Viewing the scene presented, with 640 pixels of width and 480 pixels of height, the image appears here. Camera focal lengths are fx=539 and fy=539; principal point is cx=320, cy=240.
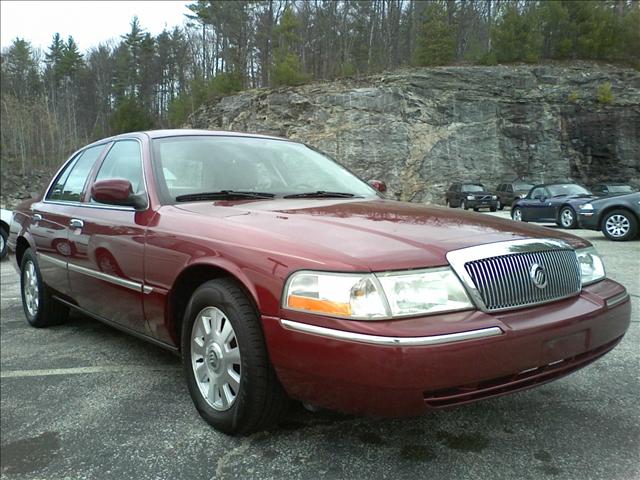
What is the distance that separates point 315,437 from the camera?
8.16 feet

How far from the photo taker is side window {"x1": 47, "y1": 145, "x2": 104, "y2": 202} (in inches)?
160

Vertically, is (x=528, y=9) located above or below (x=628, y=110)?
above

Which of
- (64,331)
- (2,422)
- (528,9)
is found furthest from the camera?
(528,9)

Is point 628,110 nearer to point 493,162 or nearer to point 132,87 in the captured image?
point 493,162

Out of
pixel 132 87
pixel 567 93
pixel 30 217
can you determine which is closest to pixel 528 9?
pixel 567 93

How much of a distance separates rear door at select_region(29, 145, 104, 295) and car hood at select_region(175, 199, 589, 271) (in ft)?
4.83

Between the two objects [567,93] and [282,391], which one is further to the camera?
[567,93]

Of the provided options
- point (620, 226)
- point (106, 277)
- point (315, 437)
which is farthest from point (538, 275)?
point (620, 226)

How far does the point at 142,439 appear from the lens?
256 centimetres

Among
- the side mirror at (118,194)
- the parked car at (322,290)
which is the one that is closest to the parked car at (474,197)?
the parked car at (322,290)

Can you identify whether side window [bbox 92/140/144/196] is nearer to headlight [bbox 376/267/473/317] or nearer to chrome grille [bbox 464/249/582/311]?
headlight [bbox 376/267/473/317]

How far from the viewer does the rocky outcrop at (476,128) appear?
29484mm

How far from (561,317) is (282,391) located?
1.20m

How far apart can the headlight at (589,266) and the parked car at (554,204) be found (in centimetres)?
1213
